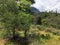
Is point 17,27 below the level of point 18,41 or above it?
above

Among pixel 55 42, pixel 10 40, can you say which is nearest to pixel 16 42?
pixel 10 40

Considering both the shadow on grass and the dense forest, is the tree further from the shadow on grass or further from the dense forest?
the shadow on grass

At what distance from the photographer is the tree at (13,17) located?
2291cm

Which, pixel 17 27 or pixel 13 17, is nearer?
pixel 13 17

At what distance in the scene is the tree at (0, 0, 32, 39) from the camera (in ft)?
75.2

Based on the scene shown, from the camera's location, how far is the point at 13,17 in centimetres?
2311

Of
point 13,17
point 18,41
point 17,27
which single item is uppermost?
point 13,17

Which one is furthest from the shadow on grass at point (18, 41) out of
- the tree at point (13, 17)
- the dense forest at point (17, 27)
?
the tree at point (13, 17)

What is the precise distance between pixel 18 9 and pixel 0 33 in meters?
3.60

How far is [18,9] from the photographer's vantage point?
24812mm

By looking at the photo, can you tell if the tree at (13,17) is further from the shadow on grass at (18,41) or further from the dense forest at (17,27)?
the shadow on grass at (18,41)

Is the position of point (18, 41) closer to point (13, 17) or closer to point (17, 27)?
point (17, 27)

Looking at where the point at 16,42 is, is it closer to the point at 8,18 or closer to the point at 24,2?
the point at 8,18

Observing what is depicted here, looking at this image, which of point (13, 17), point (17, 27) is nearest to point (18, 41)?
point (17, 27)
